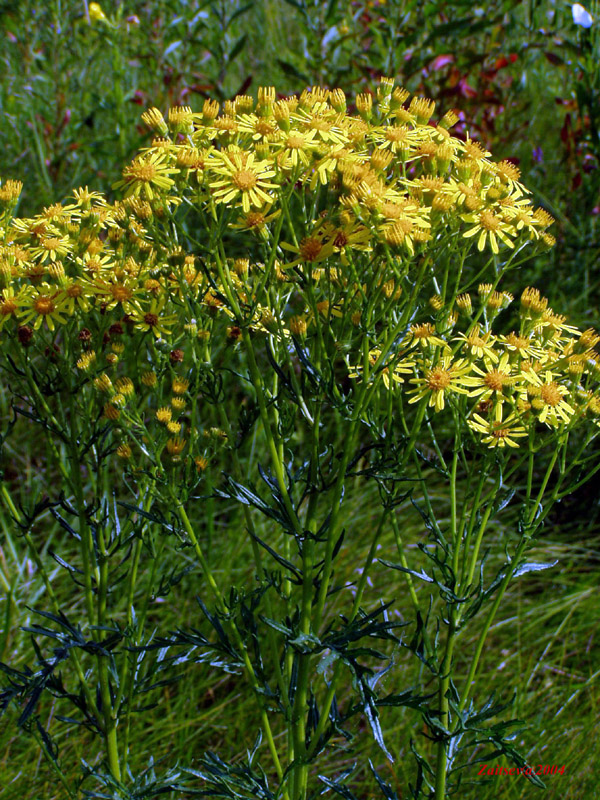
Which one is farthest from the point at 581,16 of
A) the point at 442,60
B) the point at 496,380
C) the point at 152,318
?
→ the point at 152,318

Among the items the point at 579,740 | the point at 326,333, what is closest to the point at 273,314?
the point at 326,333

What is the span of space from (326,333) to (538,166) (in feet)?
13.9

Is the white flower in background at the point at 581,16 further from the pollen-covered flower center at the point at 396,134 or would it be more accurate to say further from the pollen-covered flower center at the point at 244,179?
the pollen-covered flower center at the point at 244,179

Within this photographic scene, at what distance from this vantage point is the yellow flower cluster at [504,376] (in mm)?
1849

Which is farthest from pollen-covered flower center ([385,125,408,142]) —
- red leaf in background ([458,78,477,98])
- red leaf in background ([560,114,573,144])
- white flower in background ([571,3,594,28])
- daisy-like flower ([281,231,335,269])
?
red leaf in background ([560,114,573,144])

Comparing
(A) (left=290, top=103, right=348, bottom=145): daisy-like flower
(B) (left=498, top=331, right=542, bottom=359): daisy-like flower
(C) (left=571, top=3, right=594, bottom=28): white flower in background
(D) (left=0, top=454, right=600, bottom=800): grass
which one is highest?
(C) (left=571, top=3, right=594, bottom=28): white flower in background

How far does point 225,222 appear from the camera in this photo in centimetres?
186

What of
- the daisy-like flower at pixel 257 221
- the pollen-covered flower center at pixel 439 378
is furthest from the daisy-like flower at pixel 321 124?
the pollen-covered flower center at pixel 439 378

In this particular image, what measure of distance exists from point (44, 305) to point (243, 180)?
67 centimetres

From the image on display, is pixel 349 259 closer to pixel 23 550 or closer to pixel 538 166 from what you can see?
pixel 23 550

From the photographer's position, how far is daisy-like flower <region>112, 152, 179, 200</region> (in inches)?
→ 71.7

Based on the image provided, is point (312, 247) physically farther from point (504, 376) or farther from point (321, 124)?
point (504, 376)

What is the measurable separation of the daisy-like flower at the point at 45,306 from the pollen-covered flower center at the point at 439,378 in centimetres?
97

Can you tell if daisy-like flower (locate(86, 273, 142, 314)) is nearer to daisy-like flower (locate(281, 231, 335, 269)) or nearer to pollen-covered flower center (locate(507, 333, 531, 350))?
daisy-like flower (locate(281, 231, 335, 269))
